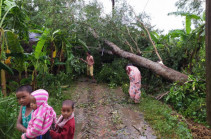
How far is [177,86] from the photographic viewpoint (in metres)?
5.59

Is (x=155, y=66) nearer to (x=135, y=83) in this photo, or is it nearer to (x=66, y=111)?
(x=135, y=83)

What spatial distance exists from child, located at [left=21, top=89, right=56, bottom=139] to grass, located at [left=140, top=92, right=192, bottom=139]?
8.33 ft

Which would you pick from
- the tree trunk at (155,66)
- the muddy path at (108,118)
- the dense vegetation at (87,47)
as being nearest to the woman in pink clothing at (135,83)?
the muddy path at (108,118)

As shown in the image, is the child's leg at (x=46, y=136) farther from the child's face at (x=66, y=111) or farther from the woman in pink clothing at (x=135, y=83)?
the woman in pink clothing at (x=135, y=83)

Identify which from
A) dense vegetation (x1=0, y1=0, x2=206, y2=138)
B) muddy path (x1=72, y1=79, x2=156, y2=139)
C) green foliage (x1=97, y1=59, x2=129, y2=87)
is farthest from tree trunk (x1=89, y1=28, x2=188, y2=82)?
muddy path (x1=72, y1=79, x2=156, y2=139)

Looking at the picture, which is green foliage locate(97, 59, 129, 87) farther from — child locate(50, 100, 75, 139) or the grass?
child locate(50, 100, 75, 139)

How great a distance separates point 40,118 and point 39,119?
0.02 meters

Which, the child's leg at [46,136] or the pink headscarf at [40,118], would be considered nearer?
the pink headscarf at [40,118]

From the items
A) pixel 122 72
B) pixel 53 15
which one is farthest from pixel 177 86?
pixel 53 15

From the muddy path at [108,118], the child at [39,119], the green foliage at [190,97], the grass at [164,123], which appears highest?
the child at [39,119]

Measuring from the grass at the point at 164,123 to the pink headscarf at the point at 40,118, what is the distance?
8.40ft

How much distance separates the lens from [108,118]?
15.4 feet

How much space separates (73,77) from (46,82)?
2985mm

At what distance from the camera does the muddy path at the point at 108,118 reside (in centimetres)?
379
